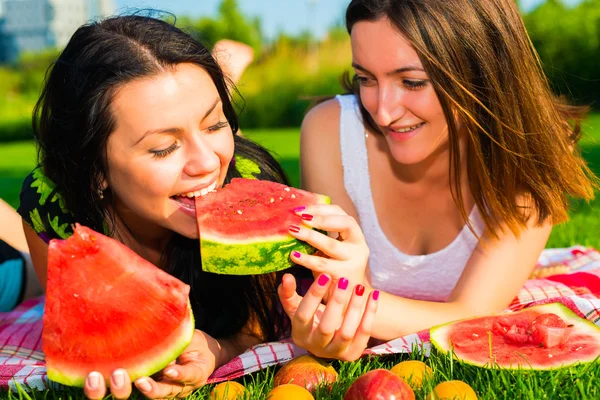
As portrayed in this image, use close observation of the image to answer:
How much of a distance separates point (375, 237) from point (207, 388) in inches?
64.9

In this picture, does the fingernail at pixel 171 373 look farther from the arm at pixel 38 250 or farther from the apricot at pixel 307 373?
the arm at pixel 38 250

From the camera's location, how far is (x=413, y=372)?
9.02 feet

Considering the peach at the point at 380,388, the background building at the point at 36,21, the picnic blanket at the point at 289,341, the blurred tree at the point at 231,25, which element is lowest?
the background building at the point at 36,21

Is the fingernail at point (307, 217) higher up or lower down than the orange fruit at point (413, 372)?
higher up

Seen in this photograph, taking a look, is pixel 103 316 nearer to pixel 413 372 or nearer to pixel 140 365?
pixel 140 365

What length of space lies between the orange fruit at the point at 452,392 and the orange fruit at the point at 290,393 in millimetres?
423

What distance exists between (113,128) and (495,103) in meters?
1.77

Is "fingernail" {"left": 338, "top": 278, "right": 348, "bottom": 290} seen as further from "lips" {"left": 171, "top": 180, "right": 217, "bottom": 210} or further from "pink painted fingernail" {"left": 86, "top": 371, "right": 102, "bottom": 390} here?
"pink painted fingernail" {"left": 86, "top": 371, "right": 102, "bottom": 390}

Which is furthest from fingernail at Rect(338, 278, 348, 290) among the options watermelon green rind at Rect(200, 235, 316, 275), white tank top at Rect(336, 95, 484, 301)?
white tank top at Rect(336, 95, 484, 301)

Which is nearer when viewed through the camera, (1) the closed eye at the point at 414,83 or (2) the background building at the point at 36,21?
(1) the closed eye at the point at 414,83

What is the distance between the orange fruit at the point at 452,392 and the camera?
2.47 meters

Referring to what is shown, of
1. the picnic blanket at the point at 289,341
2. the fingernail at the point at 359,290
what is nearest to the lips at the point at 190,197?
the picnic blanket at the point at 289,341

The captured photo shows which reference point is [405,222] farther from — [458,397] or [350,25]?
[458,397]

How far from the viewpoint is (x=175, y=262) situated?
353 cm
